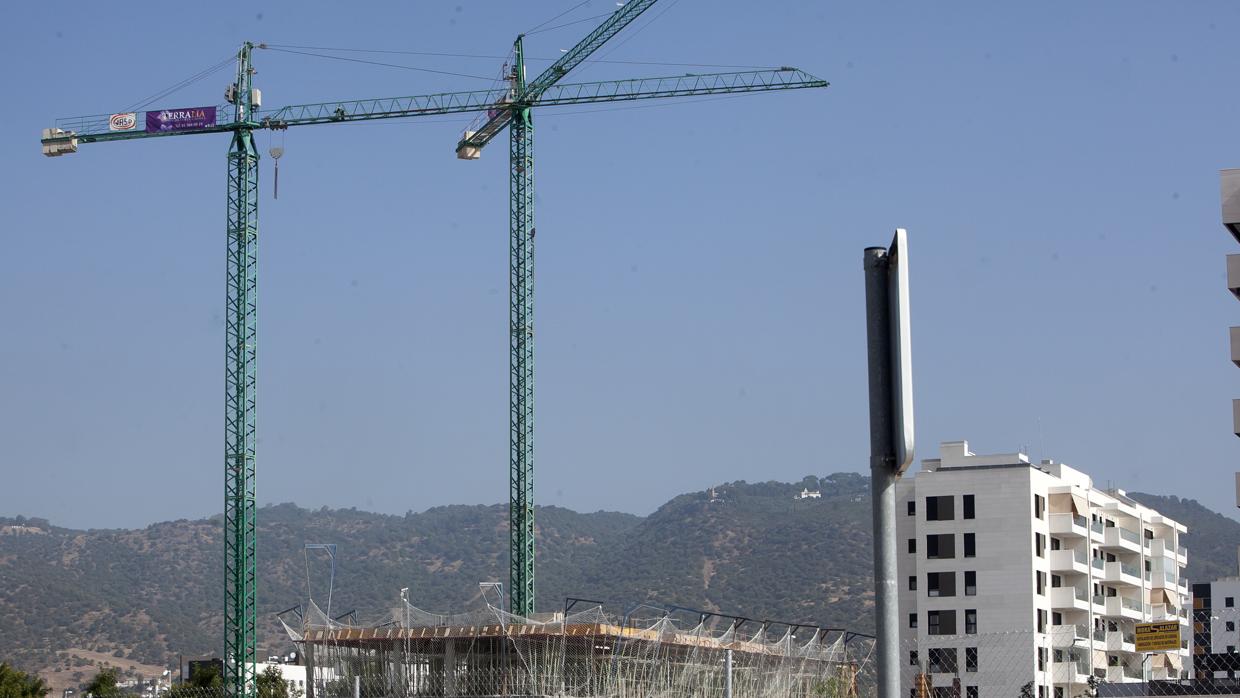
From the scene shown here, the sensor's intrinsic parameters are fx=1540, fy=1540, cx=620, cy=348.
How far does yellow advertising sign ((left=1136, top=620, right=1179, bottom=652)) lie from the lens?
20.9 meters

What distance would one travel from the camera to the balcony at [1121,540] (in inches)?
2995

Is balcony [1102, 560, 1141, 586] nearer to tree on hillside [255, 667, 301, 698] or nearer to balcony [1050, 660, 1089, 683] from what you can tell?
balcony [1050, 660, 1089, 683]

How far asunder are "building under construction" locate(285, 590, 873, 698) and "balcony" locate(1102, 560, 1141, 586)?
923 inches

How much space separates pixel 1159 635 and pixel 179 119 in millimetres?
61555

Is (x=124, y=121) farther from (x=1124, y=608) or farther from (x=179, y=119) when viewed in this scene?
(x=1124, y=608)

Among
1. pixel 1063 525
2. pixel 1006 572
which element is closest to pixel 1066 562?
pixel 1063 525

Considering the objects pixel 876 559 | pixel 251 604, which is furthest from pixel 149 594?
pixel 876 559

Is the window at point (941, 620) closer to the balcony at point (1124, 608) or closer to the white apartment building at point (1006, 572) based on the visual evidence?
the white apartment building at point (1006, 572)

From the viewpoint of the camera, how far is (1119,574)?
7506 centimetres

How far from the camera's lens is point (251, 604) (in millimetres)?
68500

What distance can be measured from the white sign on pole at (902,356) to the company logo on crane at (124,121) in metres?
74.7

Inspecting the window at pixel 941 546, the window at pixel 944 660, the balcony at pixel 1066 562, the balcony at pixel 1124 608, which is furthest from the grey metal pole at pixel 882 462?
the balcony at pixel 1124 608

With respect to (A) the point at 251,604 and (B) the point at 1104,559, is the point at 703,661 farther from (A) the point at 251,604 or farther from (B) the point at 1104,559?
(B) the point at 1104,559

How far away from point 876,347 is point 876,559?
70 cm
